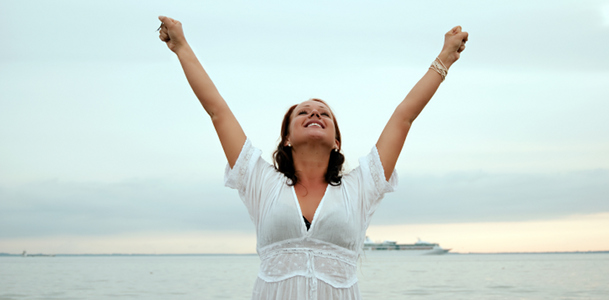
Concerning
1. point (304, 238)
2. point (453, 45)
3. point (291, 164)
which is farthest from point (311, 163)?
point (453, 45)

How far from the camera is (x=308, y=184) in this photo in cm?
268

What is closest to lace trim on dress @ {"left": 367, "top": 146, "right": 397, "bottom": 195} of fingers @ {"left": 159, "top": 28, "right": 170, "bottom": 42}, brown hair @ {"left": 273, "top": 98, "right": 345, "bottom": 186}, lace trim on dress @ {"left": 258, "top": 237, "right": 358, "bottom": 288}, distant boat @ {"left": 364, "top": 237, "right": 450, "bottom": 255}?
brown hair @ {"left": 273, "top": 98, "right": 345, "bottom": 186}

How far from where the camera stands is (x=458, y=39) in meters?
2.98

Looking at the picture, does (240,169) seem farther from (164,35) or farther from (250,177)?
(164,35)

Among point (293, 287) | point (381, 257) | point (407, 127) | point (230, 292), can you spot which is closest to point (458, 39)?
point (407, 127)

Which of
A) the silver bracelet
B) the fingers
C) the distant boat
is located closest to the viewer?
the silver bracelet

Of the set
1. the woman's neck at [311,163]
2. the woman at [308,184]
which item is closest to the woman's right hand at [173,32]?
the woman at [308,184]

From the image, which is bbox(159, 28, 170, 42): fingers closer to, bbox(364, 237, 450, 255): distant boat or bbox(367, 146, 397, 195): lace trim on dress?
bbox(367, 146, 397, 195): lace trim on dress

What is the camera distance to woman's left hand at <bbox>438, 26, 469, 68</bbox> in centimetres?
295

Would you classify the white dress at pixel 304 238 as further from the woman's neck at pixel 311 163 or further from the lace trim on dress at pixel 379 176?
the woman's neck at pixel 311 163

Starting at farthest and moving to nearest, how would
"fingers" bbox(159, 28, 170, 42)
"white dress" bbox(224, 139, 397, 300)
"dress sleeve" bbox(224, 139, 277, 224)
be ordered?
"fingers" bbox(159, 28, 170, 42) → "dress sleeve" bbox(224, 139, 277, 224) → "white dress" bbox(224, 139, 397, 300)

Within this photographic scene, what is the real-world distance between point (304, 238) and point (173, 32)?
1245 millimetres

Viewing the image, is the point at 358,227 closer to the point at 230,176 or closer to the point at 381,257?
the point at 230,176

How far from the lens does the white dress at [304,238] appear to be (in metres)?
2.47
